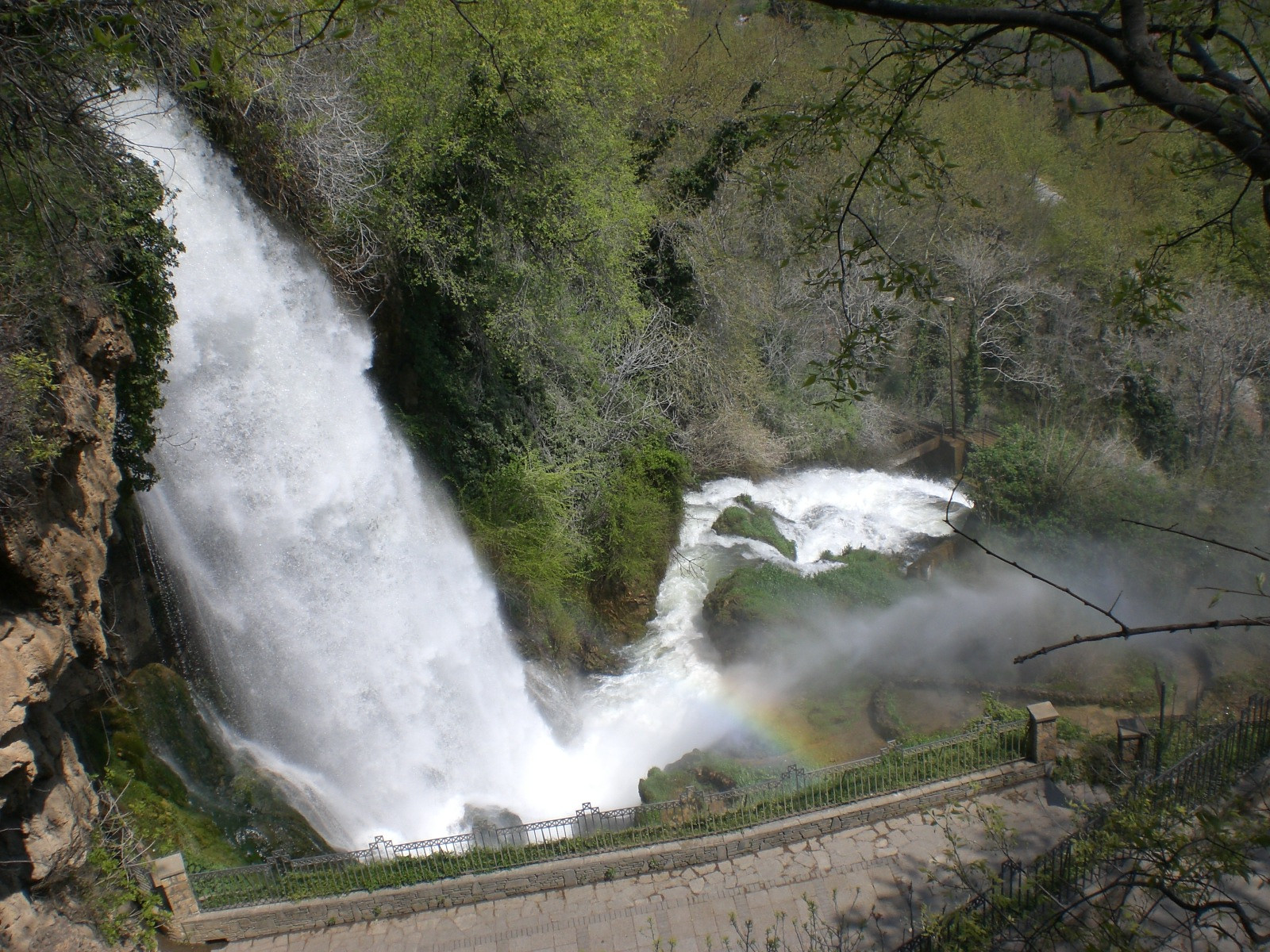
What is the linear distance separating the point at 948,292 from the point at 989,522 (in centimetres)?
996

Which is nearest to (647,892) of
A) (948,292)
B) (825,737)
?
(825,737)

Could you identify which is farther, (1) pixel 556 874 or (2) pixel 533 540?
(2) pixel 533 540

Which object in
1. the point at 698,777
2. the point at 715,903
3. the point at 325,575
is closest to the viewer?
the point at 715,903

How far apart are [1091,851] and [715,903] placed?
12.0 feet

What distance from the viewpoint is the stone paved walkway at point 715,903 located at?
7176 millimetres

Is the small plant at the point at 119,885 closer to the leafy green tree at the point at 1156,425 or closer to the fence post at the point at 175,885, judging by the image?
the fence post at the point at 175,885

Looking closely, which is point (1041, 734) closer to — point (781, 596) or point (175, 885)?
point (781, 596)

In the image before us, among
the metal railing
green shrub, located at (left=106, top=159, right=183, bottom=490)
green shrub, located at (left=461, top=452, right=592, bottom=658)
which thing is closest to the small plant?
the metal railing

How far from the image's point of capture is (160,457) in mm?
8547

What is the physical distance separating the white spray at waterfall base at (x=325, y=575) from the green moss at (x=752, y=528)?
443cm

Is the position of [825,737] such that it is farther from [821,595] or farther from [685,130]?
[685,130]

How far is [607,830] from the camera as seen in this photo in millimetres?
8242

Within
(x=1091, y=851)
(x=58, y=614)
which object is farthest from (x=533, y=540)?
(x=1091, y=851)

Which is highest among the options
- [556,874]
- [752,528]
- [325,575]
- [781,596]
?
[325,575]
